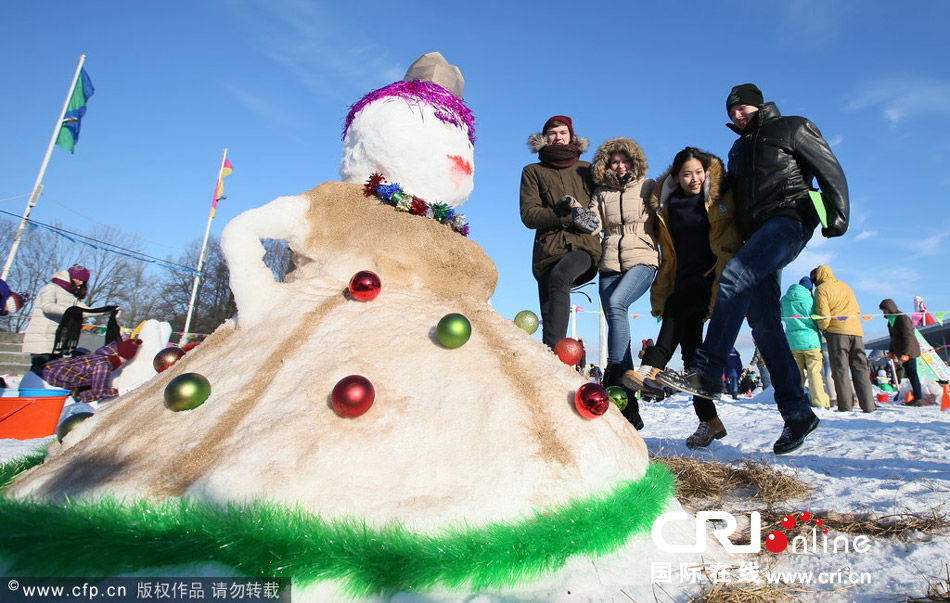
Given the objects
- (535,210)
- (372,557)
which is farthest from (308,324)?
(535,210)

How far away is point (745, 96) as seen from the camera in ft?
11.0

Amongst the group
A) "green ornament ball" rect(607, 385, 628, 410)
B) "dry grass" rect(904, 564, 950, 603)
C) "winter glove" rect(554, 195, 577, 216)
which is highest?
"winter glove" rect(554, 195, 577, 216)

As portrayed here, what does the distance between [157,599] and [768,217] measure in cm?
335

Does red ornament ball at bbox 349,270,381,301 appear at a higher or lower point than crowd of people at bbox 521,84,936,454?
lower

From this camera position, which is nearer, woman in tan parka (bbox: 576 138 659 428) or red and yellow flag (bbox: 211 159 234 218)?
woman in tan parka (bbox: 576 138 659 428)

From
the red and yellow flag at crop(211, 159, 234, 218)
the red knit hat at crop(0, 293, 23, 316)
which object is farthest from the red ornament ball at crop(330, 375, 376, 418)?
the red and yellow flag at crop(211, 159, 234, 218)

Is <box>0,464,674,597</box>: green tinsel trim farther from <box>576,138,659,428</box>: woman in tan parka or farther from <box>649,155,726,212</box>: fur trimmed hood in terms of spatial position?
<box>649,155,726,212</box>: fur trimmed hood

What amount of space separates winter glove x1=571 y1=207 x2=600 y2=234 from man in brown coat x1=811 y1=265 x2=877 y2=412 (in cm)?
564

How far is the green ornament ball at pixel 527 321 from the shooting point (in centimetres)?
287

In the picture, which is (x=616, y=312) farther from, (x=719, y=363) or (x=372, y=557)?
(x=372, y=557)

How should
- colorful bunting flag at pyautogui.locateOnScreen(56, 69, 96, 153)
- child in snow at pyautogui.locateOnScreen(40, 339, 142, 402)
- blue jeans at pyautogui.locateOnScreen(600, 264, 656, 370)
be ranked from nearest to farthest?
blue jeans at pyautogui.locateOnScreen(600, 264, 656, 370) → child in snow at pyautogui.locateOnScreen(40, 339, 142, 402) → colorful bunting flag at pyautogui.locateOnScreen(56, 69, 96, 153)

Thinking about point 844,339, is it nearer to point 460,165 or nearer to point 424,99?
point 460,165

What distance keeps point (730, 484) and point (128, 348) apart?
5.16 metres

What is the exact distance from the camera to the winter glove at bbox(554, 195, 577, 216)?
3.42 metres
